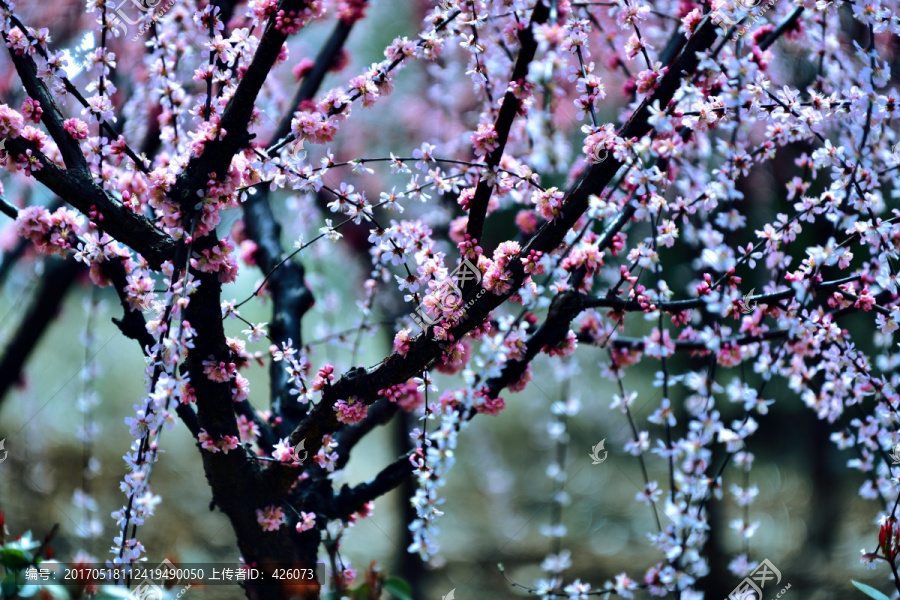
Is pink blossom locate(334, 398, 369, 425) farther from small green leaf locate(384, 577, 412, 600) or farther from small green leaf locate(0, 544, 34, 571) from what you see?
small green leaf locate(0, 544, 34, 571)

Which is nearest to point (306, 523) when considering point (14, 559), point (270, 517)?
point (270, 517)

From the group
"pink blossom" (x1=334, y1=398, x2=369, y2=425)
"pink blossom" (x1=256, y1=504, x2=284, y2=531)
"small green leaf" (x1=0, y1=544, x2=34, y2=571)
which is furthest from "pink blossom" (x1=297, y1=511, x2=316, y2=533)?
"small green leaf" (x1=0, y1=544, x2=34, y2=571)

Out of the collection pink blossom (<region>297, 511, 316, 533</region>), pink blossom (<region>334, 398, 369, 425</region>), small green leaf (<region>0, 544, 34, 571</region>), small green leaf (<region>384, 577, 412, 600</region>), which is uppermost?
pink blossom (<region>334, 398, 369, 425</region>)

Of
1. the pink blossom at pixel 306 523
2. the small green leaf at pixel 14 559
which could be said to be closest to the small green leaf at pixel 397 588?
the pink blossom at pixel 306 523

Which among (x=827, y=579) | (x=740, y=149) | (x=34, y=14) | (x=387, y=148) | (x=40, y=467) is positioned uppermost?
(x=387, y=148)

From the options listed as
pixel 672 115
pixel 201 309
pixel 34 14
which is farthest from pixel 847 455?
pixel 34 14

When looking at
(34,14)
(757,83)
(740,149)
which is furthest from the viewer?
(34,14)

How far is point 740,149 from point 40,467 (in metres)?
5.19

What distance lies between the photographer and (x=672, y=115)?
1.33 meters

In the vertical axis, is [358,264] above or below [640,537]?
above

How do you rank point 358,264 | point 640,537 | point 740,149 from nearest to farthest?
point 740,149 < point 358,264 < point 640,537

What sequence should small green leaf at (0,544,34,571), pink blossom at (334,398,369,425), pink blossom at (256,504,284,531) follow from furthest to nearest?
pink blossom at (256,504,284,531) < pink blossom at (334,398,369,425) < small green leaf at (0,544,34,571)

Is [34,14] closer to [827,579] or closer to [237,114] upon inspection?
[237,114]

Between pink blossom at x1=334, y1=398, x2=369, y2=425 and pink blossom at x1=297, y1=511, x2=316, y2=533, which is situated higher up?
pink blossom at x1=334, y1=398, x2=369, y2=425
